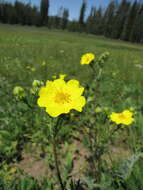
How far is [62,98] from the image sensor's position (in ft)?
4.17

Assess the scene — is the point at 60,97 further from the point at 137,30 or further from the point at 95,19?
the point at 95,19

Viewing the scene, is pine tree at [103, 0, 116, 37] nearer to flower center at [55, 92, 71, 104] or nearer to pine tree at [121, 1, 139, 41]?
pine tree at [121, 1, 139, 41]

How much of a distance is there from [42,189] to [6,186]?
327mm

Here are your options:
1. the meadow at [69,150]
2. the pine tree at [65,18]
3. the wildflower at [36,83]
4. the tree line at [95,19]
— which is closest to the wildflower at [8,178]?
the meadow at [69,150]

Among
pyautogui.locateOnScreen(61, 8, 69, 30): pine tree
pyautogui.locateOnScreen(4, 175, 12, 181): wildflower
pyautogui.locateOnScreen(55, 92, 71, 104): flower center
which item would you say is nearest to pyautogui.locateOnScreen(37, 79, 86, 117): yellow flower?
pyautogui.locateOnScreen(55, 92, 71, 104): flower center

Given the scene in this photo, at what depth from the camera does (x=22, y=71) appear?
14.4 ft

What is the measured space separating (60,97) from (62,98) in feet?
0.06

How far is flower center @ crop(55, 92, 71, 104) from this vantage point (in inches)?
48.7

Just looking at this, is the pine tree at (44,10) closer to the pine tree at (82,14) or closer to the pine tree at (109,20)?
the pine tree at (82,14)

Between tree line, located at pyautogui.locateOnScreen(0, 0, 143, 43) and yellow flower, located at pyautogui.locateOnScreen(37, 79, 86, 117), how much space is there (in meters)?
48.8

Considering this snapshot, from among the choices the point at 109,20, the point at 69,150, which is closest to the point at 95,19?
the point at 109,20

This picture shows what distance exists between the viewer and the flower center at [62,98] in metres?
1.24

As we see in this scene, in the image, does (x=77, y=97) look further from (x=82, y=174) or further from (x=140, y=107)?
(x=140, y=107)

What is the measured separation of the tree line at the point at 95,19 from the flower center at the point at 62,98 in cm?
4889
